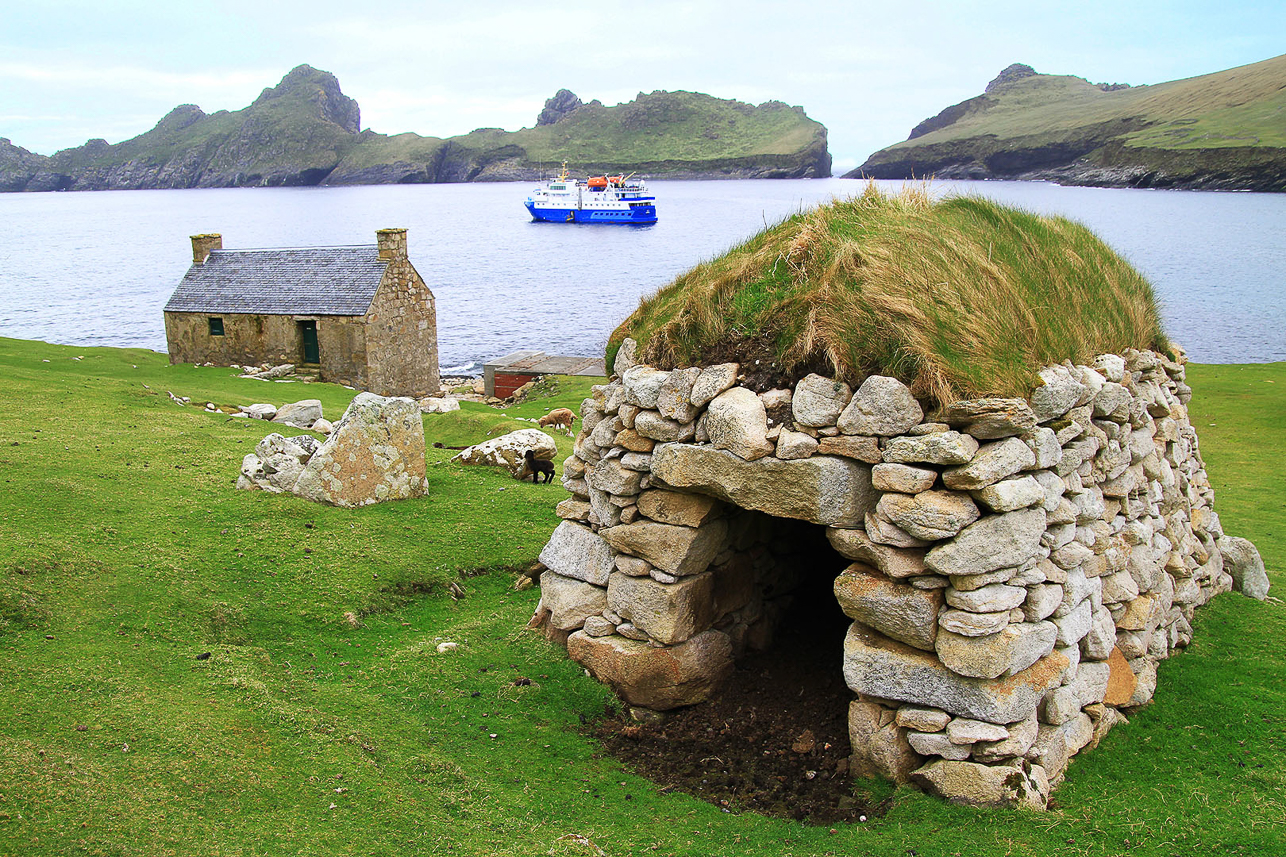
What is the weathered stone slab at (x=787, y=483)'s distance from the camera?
7434mm

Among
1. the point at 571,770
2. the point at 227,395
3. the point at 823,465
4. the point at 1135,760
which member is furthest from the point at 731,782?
the point at 227,395

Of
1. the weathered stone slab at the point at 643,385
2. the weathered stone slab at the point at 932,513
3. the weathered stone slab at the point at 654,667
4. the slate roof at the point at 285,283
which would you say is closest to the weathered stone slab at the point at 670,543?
the weathered stone slab at the point at 654,667

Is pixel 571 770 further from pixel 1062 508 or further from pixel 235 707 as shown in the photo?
pixel 1062 508

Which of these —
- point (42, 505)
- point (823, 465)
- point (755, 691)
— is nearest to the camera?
point (823, 465)

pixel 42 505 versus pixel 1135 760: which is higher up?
pixel 42 505

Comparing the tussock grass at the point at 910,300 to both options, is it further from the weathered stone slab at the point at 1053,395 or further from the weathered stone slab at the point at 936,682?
the weathered stone slab at the point at 936,682

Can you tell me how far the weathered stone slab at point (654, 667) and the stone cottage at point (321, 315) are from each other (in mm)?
23943

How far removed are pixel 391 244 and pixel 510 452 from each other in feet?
61.6

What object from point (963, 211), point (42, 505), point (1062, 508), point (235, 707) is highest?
point (963, 211)

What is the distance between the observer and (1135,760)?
773 centimetres

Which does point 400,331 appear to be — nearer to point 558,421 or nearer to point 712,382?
point 558,421

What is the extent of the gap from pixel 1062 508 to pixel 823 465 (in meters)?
2.14

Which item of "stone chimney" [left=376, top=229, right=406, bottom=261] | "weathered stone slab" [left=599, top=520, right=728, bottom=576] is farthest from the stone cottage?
"weathered stone slab" [left=599, top=520, right=728, bottom=576]

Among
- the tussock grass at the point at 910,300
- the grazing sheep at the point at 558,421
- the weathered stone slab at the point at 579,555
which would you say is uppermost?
the tussock grass at the point at 910,300
